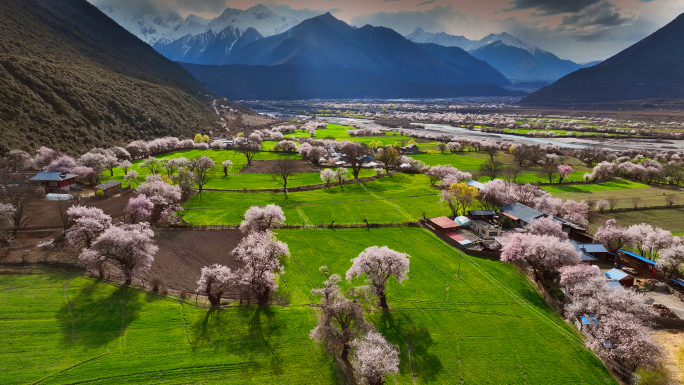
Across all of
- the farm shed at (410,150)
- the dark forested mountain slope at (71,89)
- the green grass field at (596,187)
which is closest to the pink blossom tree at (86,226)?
the dark forested mountain slope at (71,89)

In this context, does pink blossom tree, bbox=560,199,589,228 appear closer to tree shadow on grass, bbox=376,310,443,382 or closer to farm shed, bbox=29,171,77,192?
tree shadow on grass, bbox=376,310,443,382

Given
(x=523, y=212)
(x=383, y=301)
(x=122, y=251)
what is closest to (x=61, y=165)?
(x=122, y=251)

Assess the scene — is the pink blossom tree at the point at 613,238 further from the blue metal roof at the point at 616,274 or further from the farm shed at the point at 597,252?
the blue metal roof at the point at 616,274

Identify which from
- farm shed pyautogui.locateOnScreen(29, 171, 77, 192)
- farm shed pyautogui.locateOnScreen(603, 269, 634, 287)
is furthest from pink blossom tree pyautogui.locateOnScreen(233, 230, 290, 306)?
farm shed pyautogui.locateOnScreen(29, 171, 77, 192)

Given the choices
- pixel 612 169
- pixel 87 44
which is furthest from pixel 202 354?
pixel 87 44

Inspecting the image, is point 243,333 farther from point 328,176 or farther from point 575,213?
point 575,213

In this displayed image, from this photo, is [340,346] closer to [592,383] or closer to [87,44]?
[592,383]
